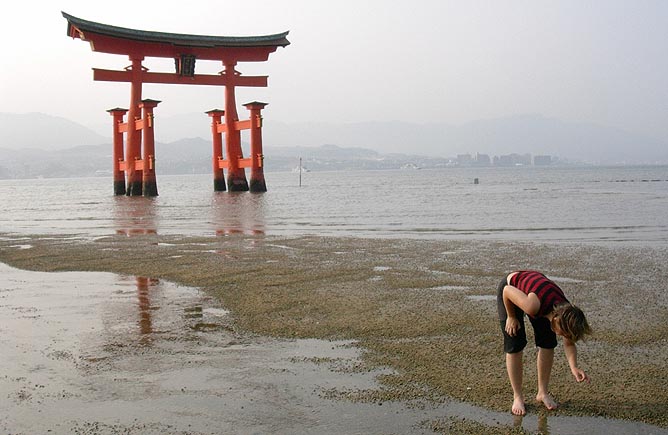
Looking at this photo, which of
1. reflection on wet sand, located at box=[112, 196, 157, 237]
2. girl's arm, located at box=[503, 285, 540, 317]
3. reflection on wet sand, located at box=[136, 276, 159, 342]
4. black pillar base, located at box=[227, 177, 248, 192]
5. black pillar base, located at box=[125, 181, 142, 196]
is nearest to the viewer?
girl's arm, located at box=[503, 285, 540, 317]

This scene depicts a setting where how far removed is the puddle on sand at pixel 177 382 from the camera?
3869mm

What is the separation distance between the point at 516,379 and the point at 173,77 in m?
36.3

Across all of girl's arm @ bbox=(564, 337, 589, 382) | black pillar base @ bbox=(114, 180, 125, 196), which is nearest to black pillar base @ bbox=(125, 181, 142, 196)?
black pillar base @ bbox=(114, 180, 125, 196)

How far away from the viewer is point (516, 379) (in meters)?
4.11

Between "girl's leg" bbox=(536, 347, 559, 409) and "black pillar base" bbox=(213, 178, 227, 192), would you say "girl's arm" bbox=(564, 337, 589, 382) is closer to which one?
"girl's leg" bbox=(536, 347, 559, 409)

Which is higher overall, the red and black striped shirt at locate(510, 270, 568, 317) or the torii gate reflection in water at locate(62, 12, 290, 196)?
the torii gate reflection in water at locate(62, 12, 290, 196)

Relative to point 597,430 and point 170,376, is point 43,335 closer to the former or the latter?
point 170,376

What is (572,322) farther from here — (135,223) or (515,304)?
(135,223)

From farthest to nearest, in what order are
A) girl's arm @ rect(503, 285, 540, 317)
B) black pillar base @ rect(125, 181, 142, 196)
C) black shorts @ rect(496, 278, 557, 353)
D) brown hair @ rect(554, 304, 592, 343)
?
black pillar base @ rect(125, 181, 142, 196) < black shorts @ rect(496, 278, 557, 353) < girl's arm @ rect(503, 285, 540, 317) < brown hair @ rect(554, 304, 592, 343)

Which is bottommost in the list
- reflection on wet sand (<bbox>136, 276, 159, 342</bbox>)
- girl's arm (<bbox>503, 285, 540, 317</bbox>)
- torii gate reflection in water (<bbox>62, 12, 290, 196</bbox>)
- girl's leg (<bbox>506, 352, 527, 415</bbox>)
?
reflection on wet sand (<bbox>136, 276, 159, 342</bbox>)

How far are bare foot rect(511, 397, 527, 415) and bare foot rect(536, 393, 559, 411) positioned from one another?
134 mm

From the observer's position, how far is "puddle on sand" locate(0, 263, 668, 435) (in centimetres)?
387

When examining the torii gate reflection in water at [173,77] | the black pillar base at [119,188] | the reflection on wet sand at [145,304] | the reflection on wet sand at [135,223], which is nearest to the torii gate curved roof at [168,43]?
the torii gate reflection in water at [173,77]

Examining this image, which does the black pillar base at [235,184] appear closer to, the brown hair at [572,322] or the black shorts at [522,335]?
the black shorts at [522,335]
